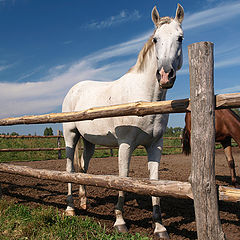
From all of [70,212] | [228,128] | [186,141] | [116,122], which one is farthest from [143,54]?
[186,141]

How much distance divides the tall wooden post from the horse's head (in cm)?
46

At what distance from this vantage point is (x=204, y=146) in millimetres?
1938

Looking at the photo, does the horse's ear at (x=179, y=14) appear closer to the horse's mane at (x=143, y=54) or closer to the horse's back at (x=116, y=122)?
the horse's mane at (x=143, y=54)

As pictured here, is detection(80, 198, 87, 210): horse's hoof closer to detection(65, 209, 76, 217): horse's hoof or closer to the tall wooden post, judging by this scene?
detection(65, 209, 76, 217): horse's hoof

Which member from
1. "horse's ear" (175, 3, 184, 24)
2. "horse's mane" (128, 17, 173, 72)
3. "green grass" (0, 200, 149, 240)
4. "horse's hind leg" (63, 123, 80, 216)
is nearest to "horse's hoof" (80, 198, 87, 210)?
"horse's hind leg" (63, 123, 80, 216)

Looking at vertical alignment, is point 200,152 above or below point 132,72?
below

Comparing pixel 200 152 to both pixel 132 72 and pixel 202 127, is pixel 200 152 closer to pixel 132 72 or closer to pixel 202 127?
pixel 202 127

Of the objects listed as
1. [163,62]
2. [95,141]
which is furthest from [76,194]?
[163,62]

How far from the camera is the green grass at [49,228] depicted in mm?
2521

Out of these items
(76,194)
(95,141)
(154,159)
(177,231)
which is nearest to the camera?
(177,231)

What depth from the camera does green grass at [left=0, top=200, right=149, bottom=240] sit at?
2.52m

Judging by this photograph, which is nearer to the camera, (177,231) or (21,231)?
(21,231)

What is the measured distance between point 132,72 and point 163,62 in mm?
1006

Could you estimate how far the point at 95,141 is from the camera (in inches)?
156
